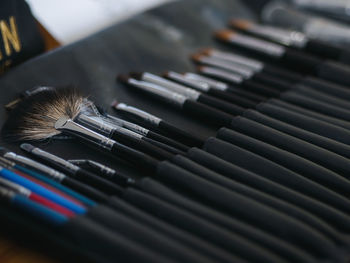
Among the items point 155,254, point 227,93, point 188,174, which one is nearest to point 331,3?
point 227,93

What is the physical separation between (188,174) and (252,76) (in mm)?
336

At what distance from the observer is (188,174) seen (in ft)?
1.82

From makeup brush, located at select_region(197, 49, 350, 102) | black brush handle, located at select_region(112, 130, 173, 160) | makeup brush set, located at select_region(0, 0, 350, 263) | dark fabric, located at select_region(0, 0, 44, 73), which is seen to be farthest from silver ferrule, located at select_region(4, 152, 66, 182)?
makeup brush, located at select_region(197, 49, 350, 102)

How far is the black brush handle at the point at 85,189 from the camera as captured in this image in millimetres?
532

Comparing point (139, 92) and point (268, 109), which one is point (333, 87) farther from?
point (139, 92)

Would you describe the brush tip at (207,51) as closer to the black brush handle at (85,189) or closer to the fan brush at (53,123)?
the fan brush at (53,123)

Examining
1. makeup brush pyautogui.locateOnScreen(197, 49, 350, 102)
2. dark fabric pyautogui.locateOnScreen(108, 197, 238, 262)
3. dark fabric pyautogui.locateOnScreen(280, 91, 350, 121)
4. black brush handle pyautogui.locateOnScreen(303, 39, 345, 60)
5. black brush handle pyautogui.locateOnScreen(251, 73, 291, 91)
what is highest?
black brush handle pyautogui.locateOnScreen(303, 39, 345, 60)

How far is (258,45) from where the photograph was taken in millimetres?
919

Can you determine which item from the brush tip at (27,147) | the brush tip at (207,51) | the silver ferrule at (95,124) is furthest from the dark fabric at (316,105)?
the brush tip at (27,147)

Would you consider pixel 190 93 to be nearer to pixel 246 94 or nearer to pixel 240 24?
pixel 246 94

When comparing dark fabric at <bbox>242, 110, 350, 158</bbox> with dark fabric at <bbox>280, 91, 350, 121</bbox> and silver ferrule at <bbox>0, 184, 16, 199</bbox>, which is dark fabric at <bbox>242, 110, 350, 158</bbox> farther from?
silver ferrule at <bbox>0, 184, 16, 199</bbox>

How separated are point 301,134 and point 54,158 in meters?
0.36

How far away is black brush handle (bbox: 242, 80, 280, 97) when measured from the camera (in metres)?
0.76

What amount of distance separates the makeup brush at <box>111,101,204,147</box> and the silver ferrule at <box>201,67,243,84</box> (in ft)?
0.64
